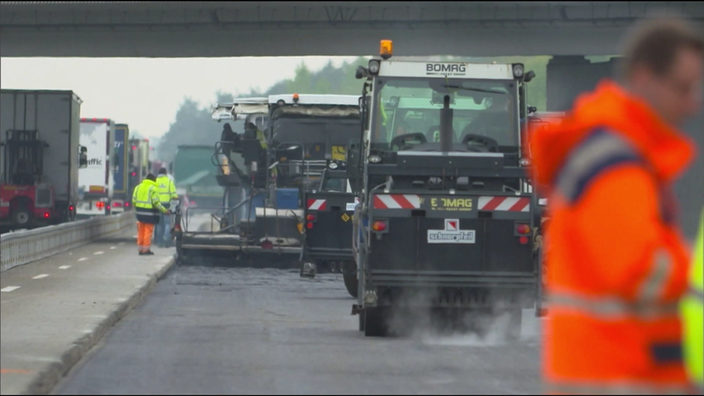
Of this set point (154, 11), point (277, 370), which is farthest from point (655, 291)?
point (154, 11)

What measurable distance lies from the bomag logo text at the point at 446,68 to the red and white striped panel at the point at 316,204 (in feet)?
13.7

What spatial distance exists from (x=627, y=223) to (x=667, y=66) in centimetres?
41

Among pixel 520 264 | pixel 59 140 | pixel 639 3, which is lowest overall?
pixel 520 264

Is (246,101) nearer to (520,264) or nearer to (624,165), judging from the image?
(520,264)

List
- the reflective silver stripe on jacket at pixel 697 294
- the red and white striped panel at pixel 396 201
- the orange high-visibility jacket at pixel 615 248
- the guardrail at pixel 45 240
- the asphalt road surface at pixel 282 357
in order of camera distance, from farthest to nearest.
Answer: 1. the guardrail at pixel 45 240
2. the red and white striped panel at pixel 396 201
3. the asphalt road surface at pixel 282 357
4. the reflective silver stripe on jacket at pixel 697 294
5. the orange high-visibility jacket at pixel 615 248

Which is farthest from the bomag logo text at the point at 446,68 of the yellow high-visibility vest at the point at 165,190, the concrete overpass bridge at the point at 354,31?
the concrete overpass bridge at the point at 354,31

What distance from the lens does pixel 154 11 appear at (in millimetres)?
31109

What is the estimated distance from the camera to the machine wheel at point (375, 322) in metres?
12.7

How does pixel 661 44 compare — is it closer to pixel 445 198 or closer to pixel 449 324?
pixel 445 198

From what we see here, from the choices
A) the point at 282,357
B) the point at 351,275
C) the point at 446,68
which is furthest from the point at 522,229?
the point at 351,275

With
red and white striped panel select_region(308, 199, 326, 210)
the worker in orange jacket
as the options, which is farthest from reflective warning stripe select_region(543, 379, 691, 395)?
red and white striped panel select_region(308, 199, 326, 210)

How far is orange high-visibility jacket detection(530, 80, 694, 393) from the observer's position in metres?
3.14

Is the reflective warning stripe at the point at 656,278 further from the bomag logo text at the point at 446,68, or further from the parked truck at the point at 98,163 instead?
the parked truck at the point at 98,163

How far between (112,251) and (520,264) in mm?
16913
